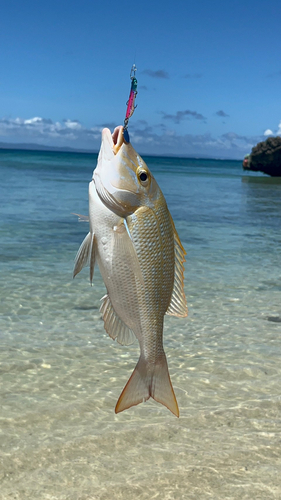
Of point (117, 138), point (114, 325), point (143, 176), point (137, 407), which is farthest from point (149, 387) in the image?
point (137, 407)

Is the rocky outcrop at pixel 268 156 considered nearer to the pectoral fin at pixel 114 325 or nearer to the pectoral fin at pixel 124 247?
the pectoral fin at pixel 114 325

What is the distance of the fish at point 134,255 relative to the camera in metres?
2.45

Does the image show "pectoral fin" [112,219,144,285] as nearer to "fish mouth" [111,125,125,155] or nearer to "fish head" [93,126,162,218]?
"fish head" [93,126,162,218]

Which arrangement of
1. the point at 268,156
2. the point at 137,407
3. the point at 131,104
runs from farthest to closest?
the point at 268,156 → the point at 137,407 → the point at 131,104

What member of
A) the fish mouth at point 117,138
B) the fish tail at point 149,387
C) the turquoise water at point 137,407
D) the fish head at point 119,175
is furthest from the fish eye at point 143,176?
the turquoise water at point 137,407

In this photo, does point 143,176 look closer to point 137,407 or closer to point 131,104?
point 131,104

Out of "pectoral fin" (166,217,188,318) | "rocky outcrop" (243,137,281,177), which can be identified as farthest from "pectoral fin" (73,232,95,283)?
"rocky outcrop" (243,137,281,177)

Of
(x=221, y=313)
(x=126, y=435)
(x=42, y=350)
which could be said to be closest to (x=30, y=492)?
(x=126, y=435)

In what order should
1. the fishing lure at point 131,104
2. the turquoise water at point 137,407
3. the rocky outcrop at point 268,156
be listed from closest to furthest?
the fishing lure at point 131,104, the turquoise water at point 137,407, the rocky outcrop at point 268,156

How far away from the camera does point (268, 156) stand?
6178 centimetres

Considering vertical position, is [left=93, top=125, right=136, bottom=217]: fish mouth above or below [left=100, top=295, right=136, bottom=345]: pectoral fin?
above

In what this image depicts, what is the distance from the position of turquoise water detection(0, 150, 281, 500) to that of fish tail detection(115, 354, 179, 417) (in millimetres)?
1996

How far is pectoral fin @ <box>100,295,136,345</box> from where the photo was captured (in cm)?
271

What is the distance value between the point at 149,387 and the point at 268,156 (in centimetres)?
6196
